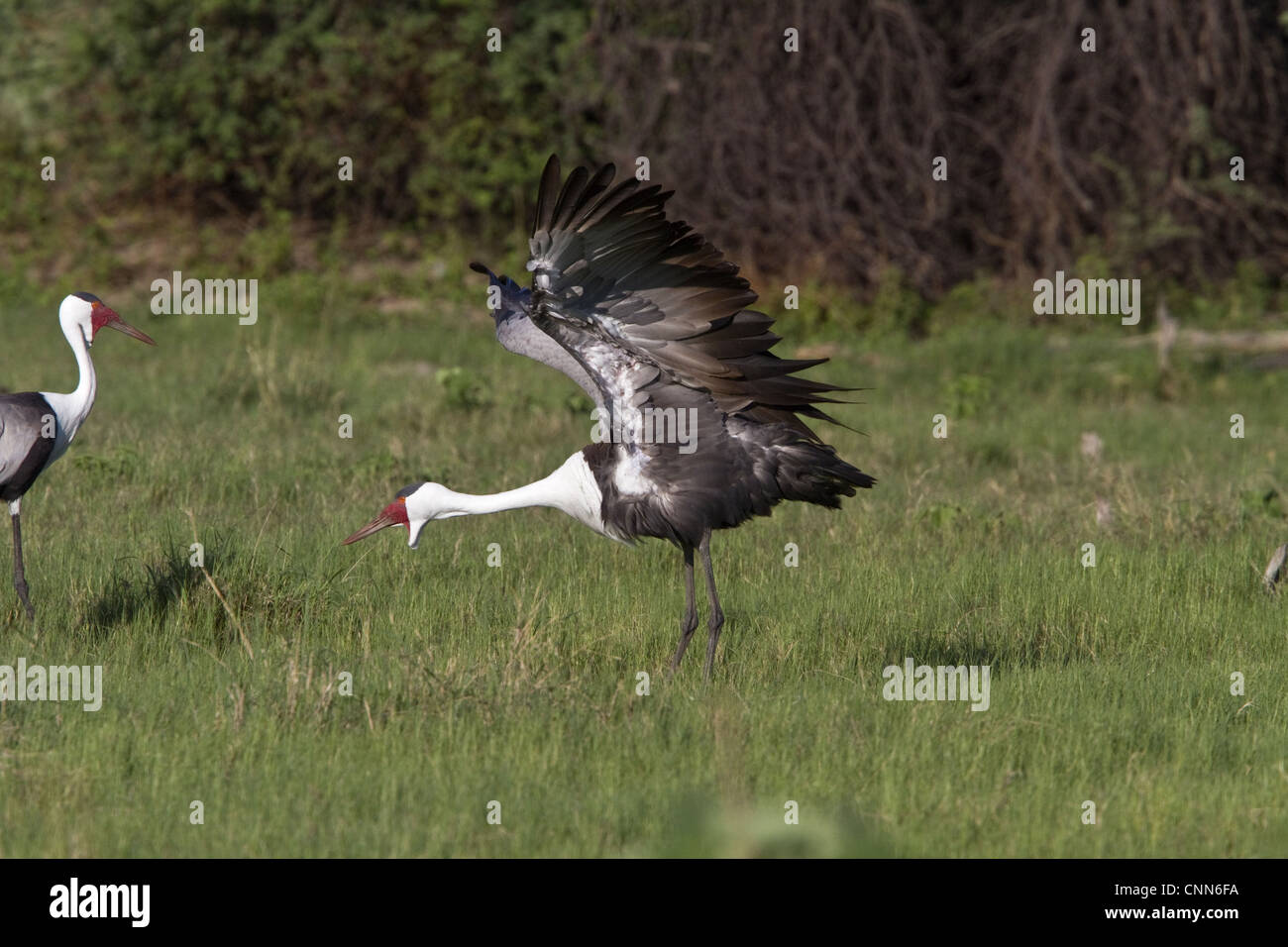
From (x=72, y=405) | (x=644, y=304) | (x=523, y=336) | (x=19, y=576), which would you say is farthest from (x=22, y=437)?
(x=644, y=304)

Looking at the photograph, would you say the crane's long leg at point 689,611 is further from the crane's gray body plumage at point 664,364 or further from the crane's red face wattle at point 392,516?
the crane's red face wattle at point 392,516

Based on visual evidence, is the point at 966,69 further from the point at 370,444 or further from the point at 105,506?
the point at 105,506

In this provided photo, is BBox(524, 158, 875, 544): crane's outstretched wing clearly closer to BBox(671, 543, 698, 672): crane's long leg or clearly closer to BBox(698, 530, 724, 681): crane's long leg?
BBox(698, 530, 724, 681): crane's long leg

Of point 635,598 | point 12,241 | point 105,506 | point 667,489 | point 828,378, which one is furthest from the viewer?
point 12,241

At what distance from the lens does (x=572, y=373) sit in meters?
6.32

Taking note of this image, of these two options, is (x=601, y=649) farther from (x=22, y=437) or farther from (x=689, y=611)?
(x=22, y=437)

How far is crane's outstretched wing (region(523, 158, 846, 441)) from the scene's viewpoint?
5406 millimetres

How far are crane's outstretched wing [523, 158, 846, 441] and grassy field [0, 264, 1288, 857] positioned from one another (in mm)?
969

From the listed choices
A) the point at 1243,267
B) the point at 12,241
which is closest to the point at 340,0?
the point at 12,241

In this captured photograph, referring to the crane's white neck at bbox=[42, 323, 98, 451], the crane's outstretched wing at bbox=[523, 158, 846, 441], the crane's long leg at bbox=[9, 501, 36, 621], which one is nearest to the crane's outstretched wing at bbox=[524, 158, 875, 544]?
the crane's outstretched wing at bbox=[523, 158, 846, 441]

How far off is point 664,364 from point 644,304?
25cm

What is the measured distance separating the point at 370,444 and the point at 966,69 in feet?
22.0
